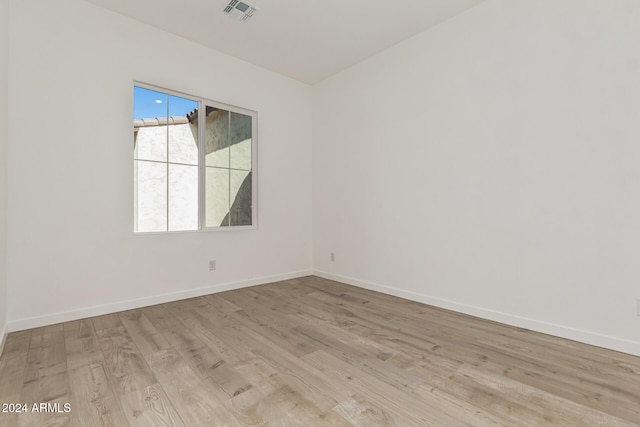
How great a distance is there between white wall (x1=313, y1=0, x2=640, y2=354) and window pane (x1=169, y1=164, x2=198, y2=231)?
2013mm

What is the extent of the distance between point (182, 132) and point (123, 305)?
6.26 feet

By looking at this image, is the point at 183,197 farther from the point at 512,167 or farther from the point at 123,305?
the point at 512,167

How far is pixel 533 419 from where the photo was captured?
140 centimetres

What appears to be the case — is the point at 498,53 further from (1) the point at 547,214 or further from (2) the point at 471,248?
(2) the point at 471,248

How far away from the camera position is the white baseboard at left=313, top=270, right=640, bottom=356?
2.11 m

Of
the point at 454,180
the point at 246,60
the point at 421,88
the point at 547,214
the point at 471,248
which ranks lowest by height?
the point at 471,248

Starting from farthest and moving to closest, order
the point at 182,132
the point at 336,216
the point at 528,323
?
the point at 336,216, the point at 182,132, the point at 528,323

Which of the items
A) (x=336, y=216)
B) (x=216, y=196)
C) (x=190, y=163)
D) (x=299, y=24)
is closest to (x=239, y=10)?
(x=299, y=24)

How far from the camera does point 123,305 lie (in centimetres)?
296

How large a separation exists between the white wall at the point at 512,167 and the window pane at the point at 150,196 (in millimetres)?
2311

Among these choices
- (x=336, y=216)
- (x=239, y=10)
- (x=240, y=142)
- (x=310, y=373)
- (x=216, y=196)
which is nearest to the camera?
(x=310, y=373)

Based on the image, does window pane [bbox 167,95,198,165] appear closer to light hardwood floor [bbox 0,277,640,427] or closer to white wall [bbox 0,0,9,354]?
white wall [bbox 0,0,9,354]

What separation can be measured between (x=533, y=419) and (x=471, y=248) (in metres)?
1.68

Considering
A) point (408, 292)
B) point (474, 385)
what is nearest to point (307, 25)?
point (408, 292)
